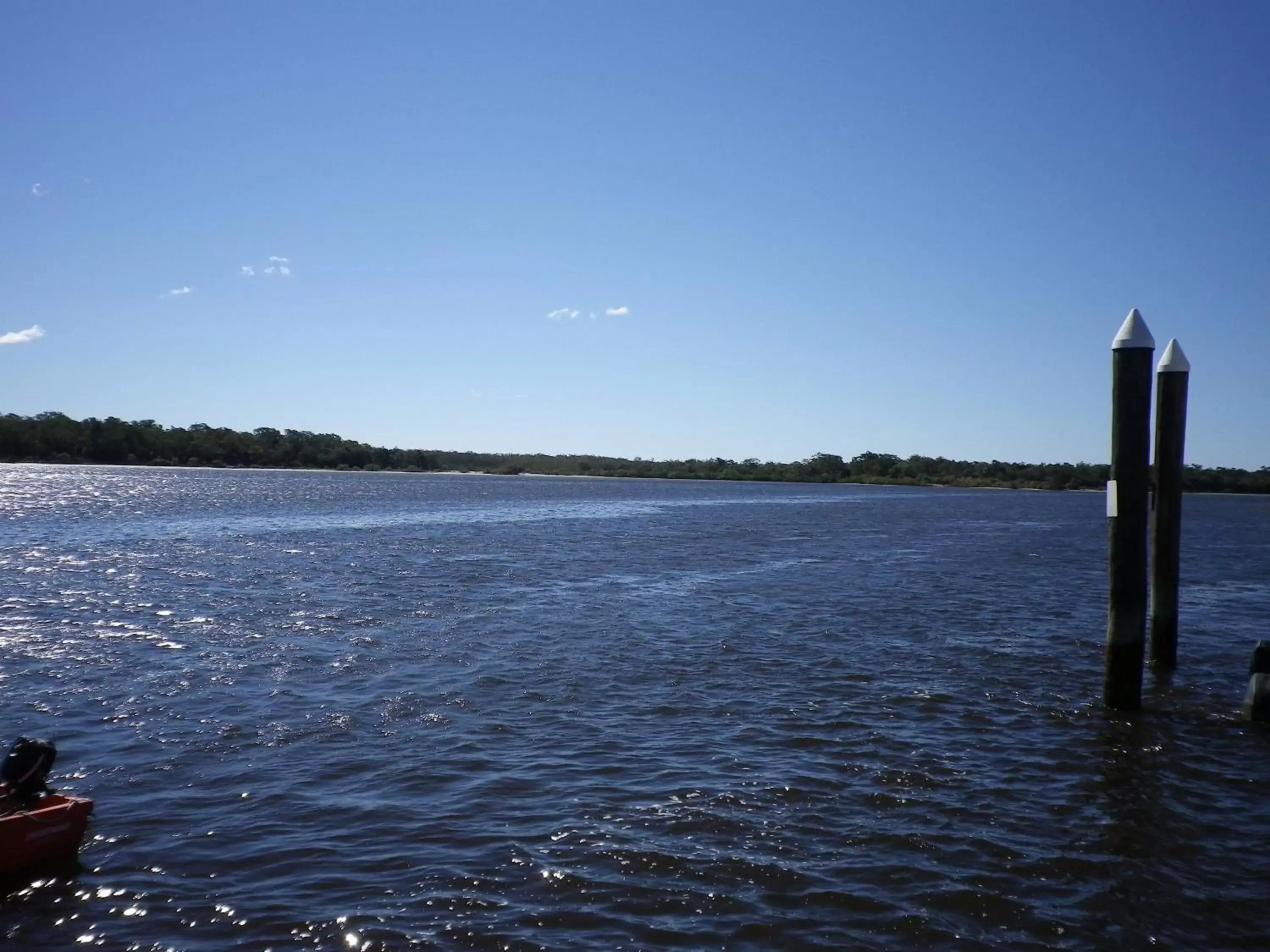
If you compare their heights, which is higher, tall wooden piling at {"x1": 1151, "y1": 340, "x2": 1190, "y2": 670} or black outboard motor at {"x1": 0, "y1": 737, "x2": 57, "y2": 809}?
tall wooden piling at {"x1": 1151, "y1": 340, "x2": 1190, "y2": 670}

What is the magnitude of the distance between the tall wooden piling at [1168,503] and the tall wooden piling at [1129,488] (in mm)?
2778

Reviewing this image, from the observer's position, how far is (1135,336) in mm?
13391

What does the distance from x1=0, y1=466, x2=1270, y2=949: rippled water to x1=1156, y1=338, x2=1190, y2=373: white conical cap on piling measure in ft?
17.6

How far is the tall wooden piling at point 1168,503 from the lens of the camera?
52.8 feet

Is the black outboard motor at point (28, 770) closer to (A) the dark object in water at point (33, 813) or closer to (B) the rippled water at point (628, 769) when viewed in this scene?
(A) the dark object in water at point (33, 813)

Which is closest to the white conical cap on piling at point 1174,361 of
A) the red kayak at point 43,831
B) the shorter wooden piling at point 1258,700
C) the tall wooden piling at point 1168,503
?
the tall wooden piling at point 1168,503

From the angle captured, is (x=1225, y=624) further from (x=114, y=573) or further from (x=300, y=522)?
(x=300, y=522)

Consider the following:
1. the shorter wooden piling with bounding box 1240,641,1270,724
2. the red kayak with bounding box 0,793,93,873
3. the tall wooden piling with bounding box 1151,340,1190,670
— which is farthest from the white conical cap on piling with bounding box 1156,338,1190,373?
the red kayak with bounding box 0,793,93,873

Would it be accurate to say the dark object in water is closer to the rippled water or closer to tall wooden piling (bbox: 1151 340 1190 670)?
the rippled water

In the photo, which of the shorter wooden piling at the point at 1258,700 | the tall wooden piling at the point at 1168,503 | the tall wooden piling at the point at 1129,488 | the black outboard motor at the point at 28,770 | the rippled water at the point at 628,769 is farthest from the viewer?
the tall wooden piling at the point at 1168,503

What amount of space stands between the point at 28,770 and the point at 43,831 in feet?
2.51

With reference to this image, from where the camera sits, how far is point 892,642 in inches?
786

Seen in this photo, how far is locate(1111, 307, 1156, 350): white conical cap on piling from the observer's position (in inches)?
526

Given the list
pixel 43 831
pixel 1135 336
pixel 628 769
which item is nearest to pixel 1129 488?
pixel 1135 336
